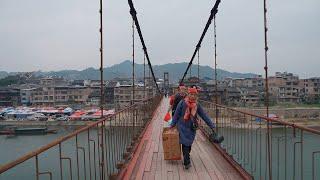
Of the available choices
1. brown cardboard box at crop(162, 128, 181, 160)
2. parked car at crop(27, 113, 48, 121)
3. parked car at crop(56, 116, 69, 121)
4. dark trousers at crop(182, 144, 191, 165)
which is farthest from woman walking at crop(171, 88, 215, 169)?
parked car at crop(27, 113, 48, 121)

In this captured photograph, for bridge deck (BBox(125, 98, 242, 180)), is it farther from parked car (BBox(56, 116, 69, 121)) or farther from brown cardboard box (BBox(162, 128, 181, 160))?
parked car (BBox(56, 116, 69, 121))

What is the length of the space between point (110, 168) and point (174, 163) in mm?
924

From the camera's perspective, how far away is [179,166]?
590cm

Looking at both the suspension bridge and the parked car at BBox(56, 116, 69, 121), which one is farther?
the parked car at BBox(56, 116, 69, 121)

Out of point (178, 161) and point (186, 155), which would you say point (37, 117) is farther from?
point (186, 155)

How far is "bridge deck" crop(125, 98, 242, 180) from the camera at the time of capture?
5.27 meters

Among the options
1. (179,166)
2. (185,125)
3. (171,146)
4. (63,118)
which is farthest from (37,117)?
(185,125)

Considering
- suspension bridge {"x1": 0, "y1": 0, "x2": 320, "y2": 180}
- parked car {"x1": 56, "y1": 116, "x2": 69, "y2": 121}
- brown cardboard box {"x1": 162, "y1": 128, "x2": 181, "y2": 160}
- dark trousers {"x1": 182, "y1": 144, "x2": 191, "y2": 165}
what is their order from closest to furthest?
suspension bridge {"x1": 0, "y1": 0, "x2": 320, "y2": 180} < dark trousers {"x1": 182, "y1": 144, "x2": 191, "y2": 165} < brown cardboard box {"x1": 162, "y1": 128, "x2": 181, "y2": 160} < parked car {"x1": 56, "y1": 116, "x2": 69, "y2": 121}

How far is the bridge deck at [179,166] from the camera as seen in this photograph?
5.27 metres

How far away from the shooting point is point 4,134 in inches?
2361

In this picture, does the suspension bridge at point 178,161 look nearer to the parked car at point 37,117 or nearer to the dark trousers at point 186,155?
the dark trousers at point 186,155

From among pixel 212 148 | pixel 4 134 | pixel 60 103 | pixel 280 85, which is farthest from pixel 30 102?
pixel 212 148

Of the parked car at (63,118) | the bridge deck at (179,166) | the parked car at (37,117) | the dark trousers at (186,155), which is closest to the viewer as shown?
the bridge deck at (179,166)

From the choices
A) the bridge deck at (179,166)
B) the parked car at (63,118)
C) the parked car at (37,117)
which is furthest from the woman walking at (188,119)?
the parked car at (37,117)
